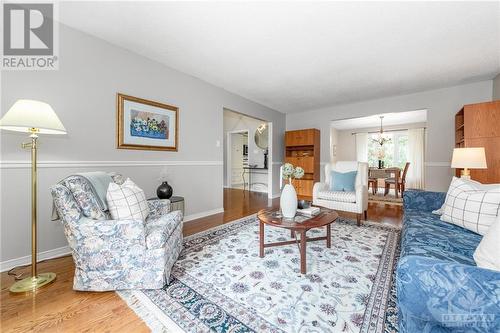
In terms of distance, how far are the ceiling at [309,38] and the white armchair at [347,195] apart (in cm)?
150

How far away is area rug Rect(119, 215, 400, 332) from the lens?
1217 mm

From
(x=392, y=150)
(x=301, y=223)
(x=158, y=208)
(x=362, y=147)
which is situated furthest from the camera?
(x=362, y=147)

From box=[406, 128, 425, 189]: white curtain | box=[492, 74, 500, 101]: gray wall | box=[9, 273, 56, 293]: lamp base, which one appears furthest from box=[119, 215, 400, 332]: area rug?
box=[406, 128, 425, 189]: white curtain

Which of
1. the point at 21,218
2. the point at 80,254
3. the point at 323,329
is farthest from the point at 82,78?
the point at 323,329

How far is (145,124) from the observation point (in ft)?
9.11

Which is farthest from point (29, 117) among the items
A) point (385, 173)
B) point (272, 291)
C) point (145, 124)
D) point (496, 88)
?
point (385, 173)

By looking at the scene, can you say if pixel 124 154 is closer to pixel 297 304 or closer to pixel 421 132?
pixel 297 304

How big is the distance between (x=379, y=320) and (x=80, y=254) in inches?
78.8

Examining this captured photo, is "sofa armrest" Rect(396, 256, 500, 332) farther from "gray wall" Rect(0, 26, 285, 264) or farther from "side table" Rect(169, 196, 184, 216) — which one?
"gray wall" Rect(0, 26, 285, 264)

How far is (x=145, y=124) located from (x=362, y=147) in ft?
24.0

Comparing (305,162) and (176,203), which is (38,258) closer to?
(176,203)

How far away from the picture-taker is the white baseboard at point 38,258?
1814mm

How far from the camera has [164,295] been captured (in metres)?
1.45

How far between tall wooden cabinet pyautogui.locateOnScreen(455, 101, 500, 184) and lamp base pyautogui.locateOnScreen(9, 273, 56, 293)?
5.15 metres
